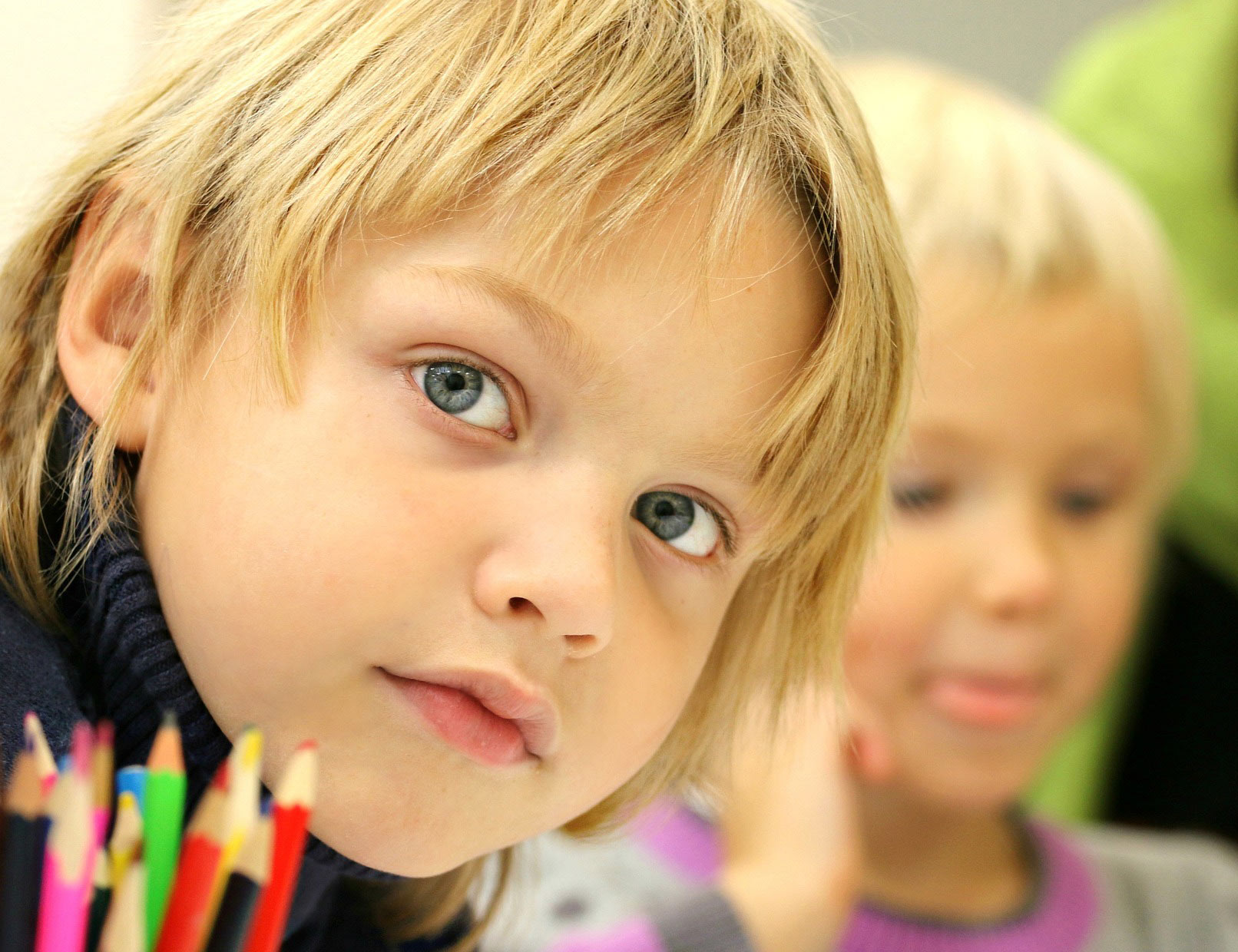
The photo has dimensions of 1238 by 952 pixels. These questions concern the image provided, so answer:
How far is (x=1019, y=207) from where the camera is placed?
2.50 ft

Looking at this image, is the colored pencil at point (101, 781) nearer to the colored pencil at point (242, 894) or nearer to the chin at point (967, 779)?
the colored pencil at point (242, 894)

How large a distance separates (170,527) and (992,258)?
51cm

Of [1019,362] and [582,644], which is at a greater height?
[1019,362]

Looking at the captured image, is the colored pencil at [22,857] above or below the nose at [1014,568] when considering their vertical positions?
below

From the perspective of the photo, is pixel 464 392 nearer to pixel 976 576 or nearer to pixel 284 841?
pixel 284 841

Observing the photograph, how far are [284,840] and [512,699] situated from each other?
11cm

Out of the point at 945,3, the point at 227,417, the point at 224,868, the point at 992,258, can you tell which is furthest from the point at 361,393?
the point at 945,3

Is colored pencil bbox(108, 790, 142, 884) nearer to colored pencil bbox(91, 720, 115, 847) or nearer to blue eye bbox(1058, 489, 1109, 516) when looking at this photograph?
colored pencil bbox(91, 720, 115, 847)

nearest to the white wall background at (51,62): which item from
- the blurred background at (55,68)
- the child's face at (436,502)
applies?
the blurred background at (55,68)

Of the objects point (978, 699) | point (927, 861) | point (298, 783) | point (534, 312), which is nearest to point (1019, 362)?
point (978, 699)

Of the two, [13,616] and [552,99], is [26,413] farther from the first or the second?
[552,99]

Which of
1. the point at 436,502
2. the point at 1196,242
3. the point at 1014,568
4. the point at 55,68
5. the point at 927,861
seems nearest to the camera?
the point at 436,502

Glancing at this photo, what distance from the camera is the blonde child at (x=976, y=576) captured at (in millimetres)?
740

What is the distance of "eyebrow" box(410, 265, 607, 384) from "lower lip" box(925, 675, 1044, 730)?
1.46 feet
